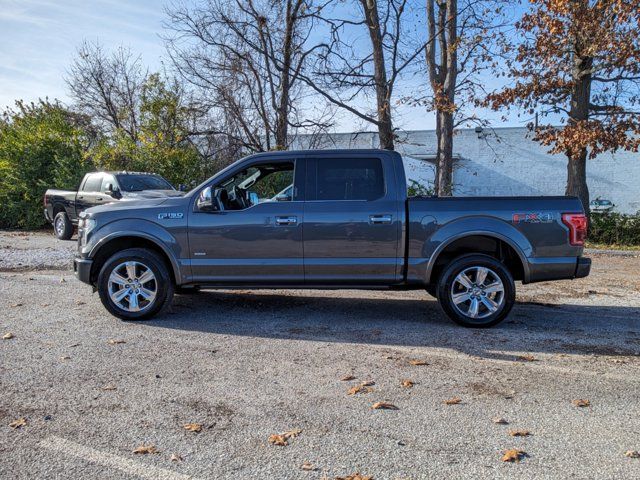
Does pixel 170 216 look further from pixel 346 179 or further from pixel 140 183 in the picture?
pixel 140 183

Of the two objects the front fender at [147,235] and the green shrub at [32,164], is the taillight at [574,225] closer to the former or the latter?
the front fender at [147,235]

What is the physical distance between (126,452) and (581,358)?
4.12 meters

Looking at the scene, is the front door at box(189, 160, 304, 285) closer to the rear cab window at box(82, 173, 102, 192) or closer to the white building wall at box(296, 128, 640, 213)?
the rear cab window at box(82, 173, 102, 192)

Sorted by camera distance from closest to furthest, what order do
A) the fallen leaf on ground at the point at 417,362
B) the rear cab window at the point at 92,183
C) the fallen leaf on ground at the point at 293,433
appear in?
1. the fallen leaf on ground at the point at 293,433
2. the fallen leaf on ground at the point at 417,362
3. the rear cab window at the point at 92,183

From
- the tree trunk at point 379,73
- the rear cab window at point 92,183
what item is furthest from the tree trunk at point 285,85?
the rear cab window at point 92,183

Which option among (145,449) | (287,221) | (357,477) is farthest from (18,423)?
(287,221)

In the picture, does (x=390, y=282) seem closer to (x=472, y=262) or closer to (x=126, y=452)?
(x=472, y=262)

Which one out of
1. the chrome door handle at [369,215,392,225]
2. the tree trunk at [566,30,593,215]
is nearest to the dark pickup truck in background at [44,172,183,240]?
the chrome door handle at [369,215,392,225]

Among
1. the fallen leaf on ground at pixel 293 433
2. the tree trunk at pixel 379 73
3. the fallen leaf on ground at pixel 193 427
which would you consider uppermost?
the tree trunk at pixel 379 73

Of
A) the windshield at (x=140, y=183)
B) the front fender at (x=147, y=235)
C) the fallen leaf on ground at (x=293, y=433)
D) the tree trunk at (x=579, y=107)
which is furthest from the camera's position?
the tree trunk at (x=579, y=107)

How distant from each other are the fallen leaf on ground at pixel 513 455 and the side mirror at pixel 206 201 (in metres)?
4.17

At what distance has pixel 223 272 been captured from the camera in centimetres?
629

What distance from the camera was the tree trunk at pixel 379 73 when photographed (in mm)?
16312

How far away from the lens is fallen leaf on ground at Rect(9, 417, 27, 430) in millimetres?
3549
